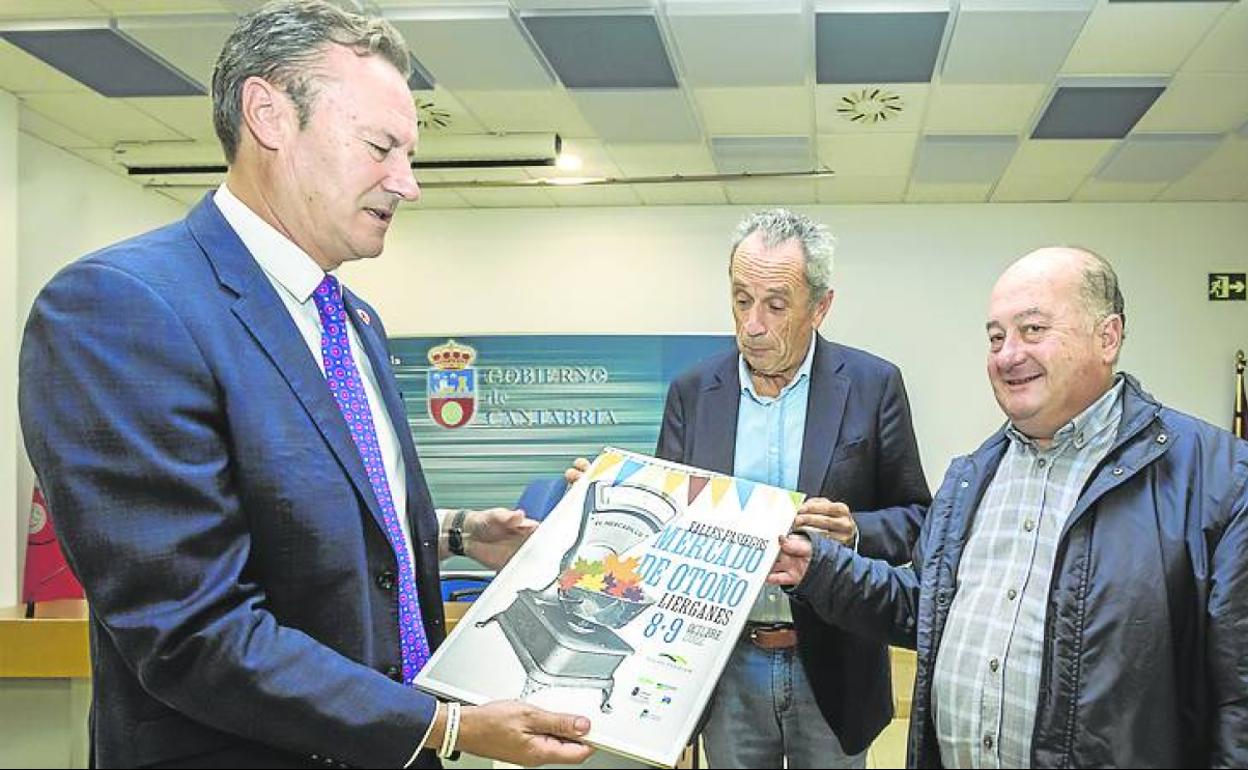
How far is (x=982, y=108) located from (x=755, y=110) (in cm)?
112

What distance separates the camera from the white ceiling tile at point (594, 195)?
7047 millimetres

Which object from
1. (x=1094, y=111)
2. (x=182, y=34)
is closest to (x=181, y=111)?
(x=182, y=34)

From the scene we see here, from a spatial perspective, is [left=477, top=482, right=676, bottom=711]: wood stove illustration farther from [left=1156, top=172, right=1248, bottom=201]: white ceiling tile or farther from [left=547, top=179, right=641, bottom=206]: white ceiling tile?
[left=1156, top=172, right=1248, bottom=201]: white ceiling tile

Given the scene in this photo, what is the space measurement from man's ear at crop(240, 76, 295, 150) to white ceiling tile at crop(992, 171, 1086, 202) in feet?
19.4

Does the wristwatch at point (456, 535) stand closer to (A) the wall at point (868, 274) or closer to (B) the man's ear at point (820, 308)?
(B) the man's ear at point (820, 308)

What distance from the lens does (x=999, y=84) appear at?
16.1 feet

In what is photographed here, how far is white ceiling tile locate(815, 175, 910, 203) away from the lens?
6.65 m

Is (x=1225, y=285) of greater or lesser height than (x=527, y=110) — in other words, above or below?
below

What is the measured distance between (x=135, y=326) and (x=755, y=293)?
4.48ft

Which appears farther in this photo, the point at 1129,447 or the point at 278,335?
the point at 1129,447

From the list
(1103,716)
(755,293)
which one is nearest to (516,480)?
(755,293)

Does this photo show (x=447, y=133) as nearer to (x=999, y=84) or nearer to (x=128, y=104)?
(x=128, y=104)

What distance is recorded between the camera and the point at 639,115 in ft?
18.1

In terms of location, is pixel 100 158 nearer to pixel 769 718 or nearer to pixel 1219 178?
pixel 769 718
